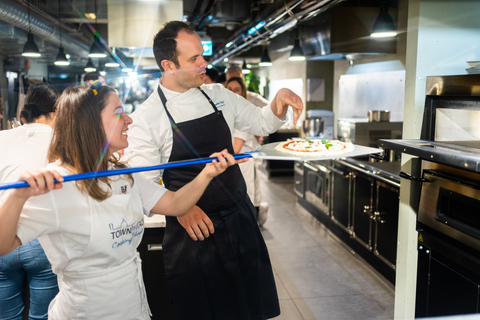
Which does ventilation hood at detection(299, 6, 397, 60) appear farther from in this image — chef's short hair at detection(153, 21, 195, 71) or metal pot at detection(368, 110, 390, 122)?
chef's short hair at detection(153, 21, 195, 71)

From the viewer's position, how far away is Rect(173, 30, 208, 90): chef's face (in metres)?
1.93

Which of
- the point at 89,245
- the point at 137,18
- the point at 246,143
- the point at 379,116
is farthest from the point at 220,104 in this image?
the point at 379,116

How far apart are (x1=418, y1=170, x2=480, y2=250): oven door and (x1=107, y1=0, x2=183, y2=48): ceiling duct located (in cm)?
299

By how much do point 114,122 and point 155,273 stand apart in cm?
137

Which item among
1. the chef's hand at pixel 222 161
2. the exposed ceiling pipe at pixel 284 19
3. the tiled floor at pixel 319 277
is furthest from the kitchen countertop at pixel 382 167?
the chef's hand at pixel 222 161

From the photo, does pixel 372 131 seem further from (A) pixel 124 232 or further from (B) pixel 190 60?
(A) pixel 124 232

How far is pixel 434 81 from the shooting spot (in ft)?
8.31

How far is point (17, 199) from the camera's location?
1209mm

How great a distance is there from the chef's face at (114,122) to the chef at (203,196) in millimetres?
355

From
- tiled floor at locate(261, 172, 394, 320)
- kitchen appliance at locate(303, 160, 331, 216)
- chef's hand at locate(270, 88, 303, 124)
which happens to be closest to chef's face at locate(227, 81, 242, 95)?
kitchen appliance at locate(303, 160, 331, 216)

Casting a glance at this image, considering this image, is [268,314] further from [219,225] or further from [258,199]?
[258,199]

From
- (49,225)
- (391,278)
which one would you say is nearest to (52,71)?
(391,278)

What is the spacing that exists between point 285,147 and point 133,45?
2.88 meters

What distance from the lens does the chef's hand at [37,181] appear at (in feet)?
3.83
